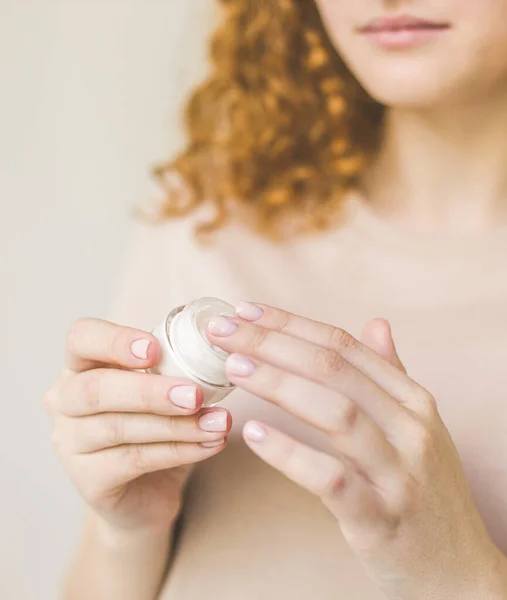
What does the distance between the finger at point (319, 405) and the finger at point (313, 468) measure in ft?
0.04

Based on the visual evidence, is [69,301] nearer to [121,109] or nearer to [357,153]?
[121,109]

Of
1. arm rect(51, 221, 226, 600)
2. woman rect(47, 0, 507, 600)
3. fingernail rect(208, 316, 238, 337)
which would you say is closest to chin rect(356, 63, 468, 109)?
woman rect(47, 0, 507, 600)

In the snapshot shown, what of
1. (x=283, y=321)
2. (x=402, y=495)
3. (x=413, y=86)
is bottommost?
(x=402, y=495)

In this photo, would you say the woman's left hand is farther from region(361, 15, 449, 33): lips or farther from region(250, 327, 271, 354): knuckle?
region(361, 15, 449, 33): lips

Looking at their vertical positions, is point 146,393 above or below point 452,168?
below

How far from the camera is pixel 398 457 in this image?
17.3 inches

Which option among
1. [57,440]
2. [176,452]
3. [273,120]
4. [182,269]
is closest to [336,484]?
[176,452]

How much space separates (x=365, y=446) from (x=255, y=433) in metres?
0.06

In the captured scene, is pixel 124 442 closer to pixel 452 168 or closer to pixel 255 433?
pixel 255 433

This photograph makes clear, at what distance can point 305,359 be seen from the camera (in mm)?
429

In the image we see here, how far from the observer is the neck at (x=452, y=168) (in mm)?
750

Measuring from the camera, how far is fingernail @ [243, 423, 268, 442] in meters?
0.42

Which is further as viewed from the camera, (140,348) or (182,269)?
(182,269)

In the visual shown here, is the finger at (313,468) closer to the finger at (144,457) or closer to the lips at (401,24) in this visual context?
the finger at (144,457)
